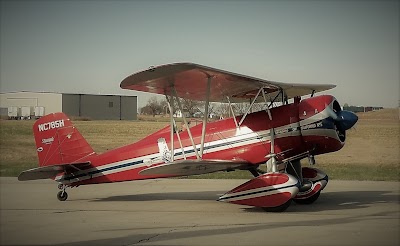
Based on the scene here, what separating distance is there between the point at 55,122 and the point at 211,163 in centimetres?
514

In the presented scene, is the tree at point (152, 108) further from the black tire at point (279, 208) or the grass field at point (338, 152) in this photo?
the black tire at point (279, 208)

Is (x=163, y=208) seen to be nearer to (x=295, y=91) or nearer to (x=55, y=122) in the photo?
(x=55, y=122)

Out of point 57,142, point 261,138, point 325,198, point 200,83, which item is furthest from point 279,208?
point 57,142

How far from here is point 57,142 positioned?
11898 millimetres

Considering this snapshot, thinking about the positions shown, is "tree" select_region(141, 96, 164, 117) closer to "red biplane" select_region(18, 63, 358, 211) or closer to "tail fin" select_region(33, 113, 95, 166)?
"tail fin" select_region(33, 113, 95, 166)

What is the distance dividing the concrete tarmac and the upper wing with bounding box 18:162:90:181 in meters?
0.65

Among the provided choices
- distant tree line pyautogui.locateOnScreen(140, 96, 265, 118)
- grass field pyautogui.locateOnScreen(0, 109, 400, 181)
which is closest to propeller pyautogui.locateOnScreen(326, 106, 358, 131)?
distant tree line pyautogui.locateOnScreen(140, 96, 265, 118)

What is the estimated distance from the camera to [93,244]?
20.0ft

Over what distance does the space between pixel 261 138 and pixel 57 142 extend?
570cm

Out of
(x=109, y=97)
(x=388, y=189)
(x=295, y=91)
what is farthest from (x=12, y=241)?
(x=109, y=97)

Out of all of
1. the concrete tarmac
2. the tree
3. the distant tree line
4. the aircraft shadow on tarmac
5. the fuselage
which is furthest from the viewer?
the tree

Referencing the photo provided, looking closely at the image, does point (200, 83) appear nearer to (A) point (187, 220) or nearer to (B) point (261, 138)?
(B) point (261, 138)

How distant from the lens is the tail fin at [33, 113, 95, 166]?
38.9ft

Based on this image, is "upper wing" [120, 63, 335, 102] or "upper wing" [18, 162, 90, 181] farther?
"upper wing" [18, 162, 90, 181]
